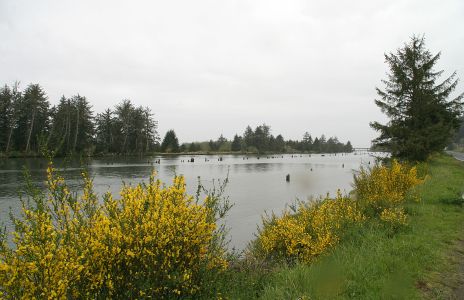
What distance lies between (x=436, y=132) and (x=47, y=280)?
84.6 feet

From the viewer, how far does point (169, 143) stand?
116 metres

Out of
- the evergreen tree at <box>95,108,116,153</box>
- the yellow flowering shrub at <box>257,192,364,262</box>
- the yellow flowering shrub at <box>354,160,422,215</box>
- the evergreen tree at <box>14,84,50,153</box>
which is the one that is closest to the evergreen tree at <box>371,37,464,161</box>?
the yellow flowering shrub at <box>354,160,422,215</box>

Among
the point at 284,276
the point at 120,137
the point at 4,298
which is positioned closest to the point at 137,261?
the point at 4,298

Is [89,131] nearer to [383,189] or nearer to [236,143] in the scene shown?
[236,143]

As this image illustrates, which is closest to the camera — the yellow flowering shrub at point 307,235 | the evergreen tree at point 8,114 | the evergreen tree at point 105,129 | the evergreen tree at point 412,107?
the yellow flowering shrub at point 307,235

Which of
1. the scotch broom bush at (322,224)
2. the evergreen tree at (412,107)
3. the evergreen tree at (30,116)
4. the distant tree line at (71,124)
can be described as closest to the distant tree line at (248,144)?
the distant tree line at (71,124)

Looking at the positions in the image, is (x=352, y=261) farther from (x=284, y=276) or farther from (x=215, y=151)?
(x=215, y=151)

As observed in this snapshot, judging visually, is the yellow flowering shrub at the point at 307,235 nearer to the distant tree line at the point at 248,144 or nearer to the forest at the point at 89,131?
the forest at the point at 89,131

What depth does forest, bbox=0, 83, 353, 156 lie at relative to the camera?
70.4 meters

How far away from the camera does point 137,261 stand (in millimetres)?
4207

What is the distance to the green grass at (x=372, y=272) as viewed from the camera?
17.1 ft

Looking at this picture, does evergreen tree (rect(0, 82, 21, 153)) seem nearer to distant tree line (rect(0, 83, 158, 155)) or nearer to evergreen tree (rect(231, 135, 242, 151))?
distant tree line (rect(0, 83, 158, 155))

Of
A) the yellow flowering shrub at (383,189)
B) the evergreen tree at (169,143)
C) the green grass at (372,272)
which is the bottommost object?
the green grass at (372,272)

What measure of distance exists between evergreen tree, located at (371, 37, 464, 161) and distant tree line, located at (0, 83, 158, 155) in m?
45.3
